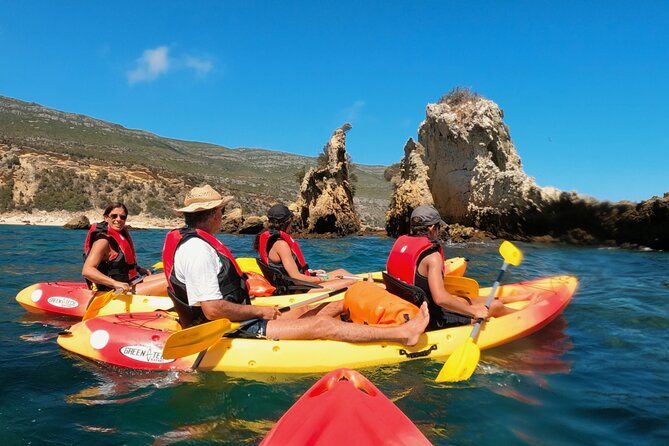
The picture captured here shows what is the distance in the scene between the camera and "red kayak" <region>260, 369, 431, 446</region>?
2332 millimetres

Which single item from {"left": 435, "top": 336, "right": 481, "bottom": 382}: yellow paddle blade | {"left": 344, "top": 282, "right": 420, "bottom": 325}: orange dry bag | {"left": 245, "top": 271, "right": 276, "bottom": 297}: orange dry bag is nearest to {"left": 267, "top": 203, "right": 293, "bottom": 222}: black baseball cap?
{"left": 245, "top": 271, "right": 276, "bottom": 297}: orange dry bag

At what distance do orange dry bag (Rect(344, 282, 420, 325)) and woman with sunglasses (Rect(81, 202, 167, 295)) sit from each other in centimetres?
320

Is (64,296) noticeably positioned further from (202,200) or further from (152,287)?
(202,200)

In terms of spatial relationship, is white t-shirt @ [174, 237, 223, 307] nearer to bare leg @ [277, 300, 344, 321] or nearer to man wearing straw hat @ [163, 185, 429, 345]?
man wearing straw hat @ [163, 185, 429, 345]

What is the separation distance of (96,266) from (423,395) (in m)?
4.65

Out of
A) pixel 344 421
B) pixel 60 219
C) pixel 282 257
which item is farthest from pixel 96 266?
pixel 60 219

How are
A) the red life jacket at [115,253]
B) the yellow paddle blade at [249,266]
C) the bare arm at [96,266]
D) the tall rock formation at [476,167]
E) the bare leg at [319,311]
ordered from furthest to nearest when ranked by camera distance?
the tall rock formation at [476,167], the yellow paddle blade at [249,266], the red life jacket at [115,253], the bare arm at [96,266], the bare leg at [319,311]

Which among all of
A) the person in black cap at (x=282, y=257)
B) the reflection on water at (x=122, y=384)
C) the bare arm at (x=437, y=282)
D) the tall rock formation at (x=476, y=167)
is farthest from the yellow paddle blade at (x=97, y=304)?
the tall rock formation at (x=476, y=167)

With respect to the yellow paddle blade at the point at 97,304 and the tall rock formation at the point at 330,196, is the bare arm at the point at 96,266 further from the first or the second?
the tall rock formation at the point at 330,196

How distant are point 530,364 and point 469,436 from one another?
1838 millimetres

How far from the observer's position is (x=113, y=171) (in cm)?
4416

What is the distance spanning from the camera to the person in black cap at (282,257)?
6.59 m

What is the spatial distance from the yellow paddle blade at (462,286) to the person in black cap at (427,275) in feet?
2.98

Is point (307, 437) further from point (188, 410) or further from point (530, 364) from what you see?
point (530, 364)
